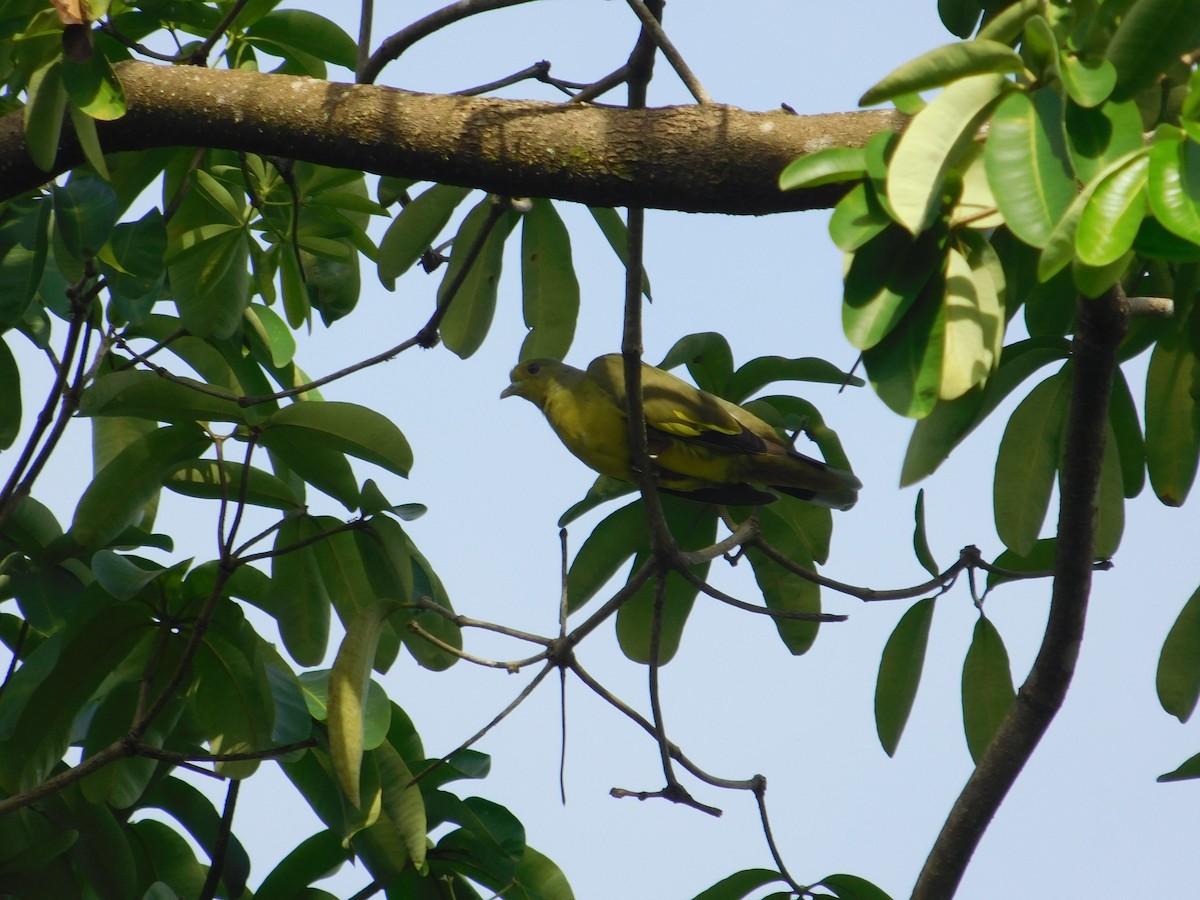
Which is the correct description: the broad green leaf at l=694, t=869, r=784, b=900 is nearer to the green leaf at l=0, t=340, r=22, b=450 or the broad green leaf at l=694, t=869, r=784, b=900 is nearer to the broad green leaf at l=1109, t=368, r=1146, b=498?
the broad green leaf at l=1109, t=368, r=1146, b=498

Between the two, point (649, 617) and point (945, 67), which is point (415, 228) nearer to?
point (649, 617)

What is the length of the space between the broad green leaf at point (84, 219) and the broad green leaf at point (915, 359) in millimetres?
1355

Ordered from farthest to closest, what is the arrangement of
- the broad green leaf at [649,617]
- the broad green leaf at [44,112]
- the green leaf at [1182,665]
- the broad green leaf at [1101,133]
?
the broad green leaf at [649,617] → the green leaf at [1182,665] → the broad green leaf at [44,112] → the broad green leaf at [1101,133]

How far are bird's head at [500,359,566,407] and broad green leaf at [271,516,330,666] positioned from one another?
1789 millimetres

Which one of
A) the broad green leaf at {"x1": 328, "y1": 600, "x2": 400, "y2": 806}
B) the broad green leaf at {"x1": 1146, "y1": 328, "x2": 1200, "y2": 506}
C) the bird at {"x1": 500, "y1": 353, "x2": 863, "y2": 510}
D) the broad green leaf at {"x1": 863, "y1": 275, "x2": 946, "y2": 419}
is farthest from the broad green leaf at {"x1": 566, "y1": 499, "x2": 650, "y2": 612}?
the broad green leaf at {"x1": 863, "y1": 275, "x2": 946, "y2": 419}

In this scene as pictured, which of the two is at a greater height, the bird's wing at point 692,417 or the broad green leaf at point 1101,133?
the bird's wing at point 692,417

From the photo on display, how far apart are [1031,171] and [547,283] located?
2.03m

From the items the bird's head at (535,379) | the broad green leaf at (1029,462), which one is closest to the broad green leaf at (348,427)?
the broad green leaf at (1029,462)

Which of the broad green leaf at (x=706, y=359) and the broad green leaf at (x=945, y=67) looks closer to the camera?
the broad green leaf at (x=945, y=67)

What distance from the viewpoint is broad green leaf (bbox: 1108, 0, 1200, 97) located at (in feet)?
4.23

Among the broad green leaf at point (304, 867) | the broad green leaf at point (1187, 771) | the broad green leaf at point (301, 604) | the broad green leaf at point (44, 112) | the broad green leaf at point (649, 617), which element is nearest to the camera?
the broad green leaf at point (44, 112)

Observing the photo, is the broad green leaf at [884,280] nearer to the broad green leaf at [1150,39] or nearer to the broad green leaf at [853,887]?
the broad green leaf at [1150,39]

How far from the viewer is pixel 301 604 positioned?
2699 millimetres

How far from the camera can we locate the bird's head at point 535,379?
14.6 ft
